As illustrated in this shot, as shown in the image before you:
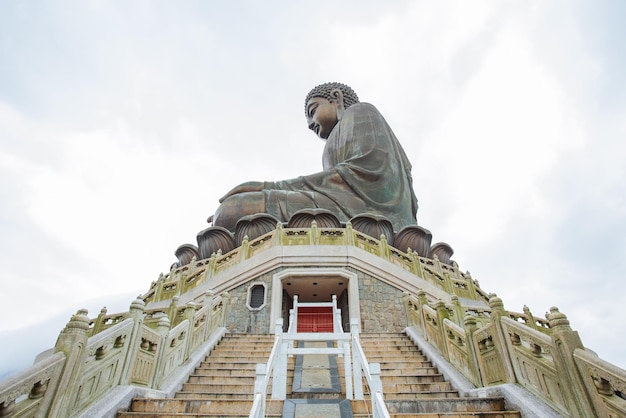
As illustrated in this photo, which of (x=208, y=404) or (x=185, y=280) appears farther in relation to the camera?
(x=185, y=280)

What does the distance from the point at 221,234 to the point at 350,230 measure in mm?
5533

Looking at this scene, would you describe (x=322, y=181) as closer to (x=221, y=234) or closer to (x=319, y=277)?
(x=221, y=234)

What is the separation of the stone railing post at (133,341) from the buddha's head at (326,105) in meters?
21.9

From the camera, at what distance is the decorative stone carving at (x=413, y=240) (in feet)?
47.5

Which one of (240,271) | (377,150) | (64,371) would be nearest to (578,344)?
(64,371)

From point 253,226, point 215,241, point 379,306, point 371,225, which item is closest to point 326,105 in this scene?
point 371,225

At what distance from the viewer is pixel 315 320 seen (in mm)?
10750

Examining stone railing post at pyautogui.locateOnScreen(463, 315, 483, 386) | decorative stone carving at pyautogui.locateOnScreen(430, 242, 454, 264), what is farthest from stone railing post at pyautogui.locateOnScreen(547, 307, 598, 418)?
decorative stone carving at pyautogui.locateOnScreen(430, 242, 454, 264)

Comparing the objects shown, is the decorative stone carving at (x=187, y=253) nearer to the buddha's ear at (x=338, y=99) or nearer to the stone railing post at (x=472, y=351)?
the stone railing post at (x=472, y=351)

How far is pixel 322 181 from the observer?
17.3 metres

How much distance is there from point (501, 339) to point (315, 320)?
23.0ft

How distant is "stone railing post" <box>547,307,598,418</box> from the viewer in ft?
10.1

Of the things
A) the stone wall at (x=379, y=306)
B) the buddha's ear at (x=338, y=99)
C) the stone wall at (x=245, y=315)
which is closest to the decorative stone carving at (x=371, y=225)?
the stone wall at (x=379, y=306)

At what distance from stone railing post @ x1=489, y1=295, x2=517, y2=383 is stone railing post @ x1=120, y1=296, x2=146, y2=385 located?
4328mm
